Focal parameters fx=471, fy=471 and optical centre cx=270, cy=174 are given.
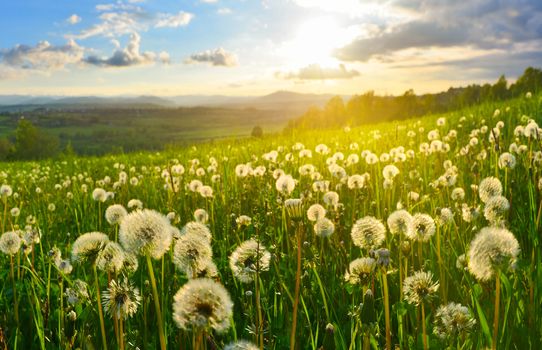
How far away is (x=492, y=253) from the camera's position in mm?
1463

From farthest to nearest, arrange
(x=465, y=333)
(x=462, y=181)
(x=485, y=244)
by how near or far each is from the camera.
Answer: (x=462, y=181) < (x=465, y=333) < (x=485, y=244)

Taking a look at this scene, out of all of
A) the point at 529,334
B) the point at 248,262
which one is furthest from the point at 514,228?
the point at 248,262

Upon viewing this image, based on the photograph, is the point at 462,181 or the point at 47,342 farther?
the point at 462,181

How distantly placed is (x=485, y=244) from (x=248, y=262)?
0.84 meters

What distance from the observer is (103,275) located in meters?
3.31

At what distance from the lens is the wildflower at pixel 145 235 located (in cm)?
152

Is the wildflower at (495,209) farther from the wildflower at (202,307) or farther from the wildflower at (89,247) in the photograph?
the wildflower at (89,247)

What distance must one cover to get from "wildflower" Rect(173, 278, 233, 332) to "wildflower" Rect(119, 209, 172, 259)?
0.98ft

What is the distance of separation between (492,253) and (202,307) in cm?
91

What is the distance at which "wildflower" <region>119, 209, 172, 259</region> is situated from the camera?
4.98 feet

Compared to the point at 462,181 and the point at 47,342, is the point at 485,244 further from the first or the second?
the point at 462,181

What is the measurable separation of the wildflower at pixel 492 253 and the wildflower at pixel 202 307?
82 centimetres

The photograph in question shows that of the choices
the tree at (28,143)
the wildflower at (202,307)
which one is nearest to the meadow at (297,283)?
the wildflower at (202,307)

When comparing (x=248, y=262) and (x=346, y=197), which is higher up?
(x=248, y=262)
